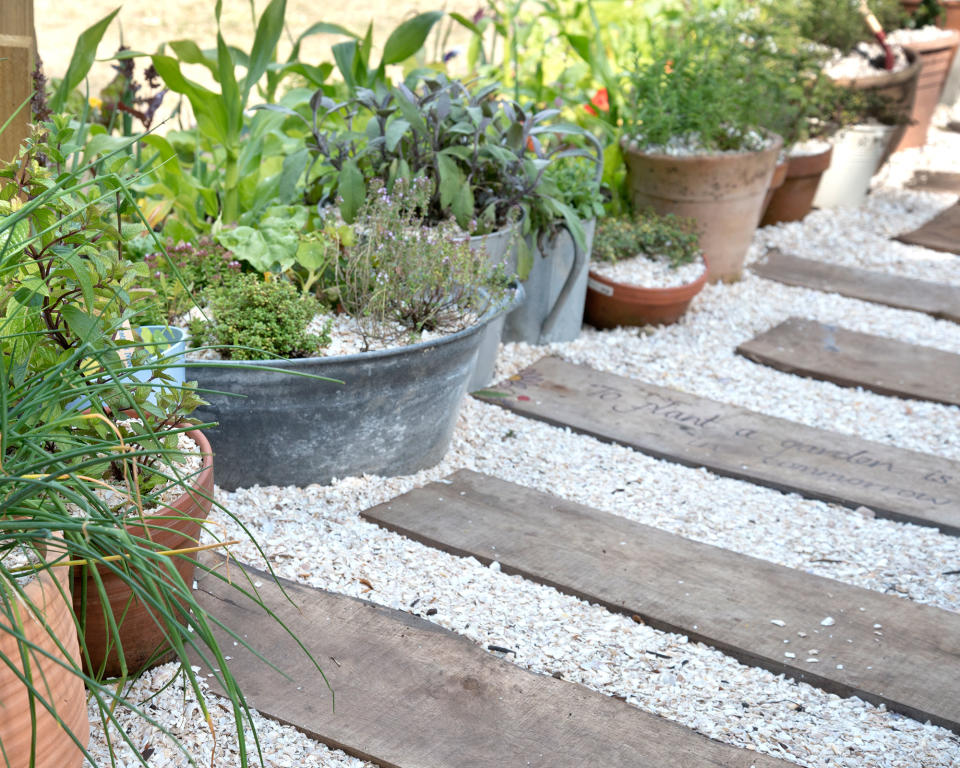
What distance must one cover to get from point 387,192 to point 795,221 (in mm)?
2915

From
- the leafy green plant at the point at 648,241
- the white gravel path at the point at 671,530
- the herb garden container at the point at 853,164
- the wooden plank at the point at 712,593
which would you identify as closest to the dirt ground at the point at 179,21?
the herb garden container at the point at 853,164

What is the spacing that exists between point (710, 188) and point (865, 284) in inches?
35.1

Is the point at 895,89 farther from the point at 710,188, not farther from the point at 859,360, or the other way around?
the point at 859,360

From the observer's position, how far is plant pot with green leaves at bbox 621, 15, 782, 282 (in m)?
3.87

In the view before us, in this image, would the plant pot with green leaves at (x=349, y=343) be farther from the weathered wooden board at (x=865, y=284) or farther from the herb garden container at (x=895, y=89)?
the herb garden container at (x=895, y=89)

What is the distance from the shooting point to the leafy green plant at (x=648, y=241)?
373 cm

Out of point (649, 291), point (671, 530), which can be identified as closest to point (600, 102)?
point (649, 291)

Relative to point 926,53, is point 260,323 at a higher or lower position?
lower

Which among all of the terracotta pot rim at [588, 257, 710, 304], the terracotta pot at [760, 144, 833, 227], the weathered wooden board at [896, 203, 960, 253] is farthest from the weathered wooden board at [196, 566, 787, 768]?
the weathered wooden board at [896, 203, 960, 253]

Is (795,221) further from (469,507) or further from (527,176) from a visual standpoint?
(469,507)

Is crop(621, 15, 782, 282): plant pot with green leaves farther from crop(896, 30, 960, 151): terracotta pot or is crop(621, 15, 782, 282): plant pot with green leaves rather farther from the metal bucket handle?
crop(896, 30, 960, 151): terracotta pot

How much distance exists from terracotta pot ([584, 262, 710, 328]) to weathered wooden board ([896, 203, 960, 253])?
5.16 ft

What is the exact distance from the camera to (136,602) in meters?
1.71

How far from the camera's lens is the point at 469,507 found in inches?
98.0
